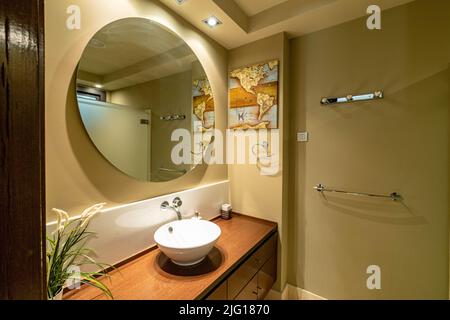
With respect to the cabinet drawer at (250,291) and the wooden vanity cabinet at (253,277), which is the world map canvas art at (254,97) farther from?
the cabinet drawer at (250,291)

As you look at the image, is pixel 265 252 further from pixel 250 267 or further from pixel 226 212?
pixel 226 212

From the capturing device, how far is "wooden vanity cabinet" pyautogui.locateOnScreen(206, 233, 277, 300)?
1.08 metres

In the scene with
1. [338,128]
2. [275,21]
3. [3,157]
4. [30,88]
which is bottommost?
[3,157]

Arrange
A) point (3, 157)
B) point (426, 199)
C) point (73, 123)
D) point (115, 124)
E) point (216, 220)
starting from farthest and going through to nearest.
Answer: point (216, 220) → point (426, 199) → point (115, 124) → point (73, 123) → point (3, 157)

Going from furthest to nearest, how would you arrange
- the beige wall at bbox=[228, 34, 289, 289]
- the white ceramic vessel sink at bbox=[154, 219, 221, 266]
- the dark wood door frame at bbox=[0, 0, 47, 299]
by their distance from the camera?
the beige wall at bbox=[228, 34, 289, 289]
the white ceramic vessel sink at bbox=[154, 219, 221, 266]
the dark wood door frame at bbox=[0, 0, 47, 299]

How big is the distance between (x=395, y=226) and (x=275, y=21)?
5.78ft

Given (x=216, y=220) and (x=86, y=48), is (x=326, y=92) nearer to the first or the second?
(x=216, y=220)

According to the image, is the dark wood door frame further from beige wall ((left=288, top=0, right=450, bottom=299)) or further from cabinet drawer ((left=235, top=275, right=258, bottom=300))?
beige wall ((left=288, top=0, right=450, bottom=299))

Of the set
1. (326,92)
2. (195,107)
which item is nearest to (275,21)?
(326,92)

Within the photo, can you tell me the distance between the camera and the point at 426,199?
1276 millimetres

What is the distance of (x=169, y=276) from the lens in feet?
3.32

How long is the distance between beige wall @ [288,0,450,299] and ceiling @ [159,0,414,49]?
0.38 ft

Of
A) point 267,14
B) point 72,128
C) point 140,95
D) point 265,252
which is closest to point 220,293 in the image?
point 265,252

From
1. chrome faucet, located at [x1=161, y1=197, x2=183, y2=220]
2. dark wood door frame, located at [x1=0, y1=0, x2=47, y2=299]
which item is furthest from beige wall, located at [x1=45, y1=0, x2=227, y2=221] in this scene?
dark wood door frame, located at [x1=0, y1=0, x2=47, y2=299]
